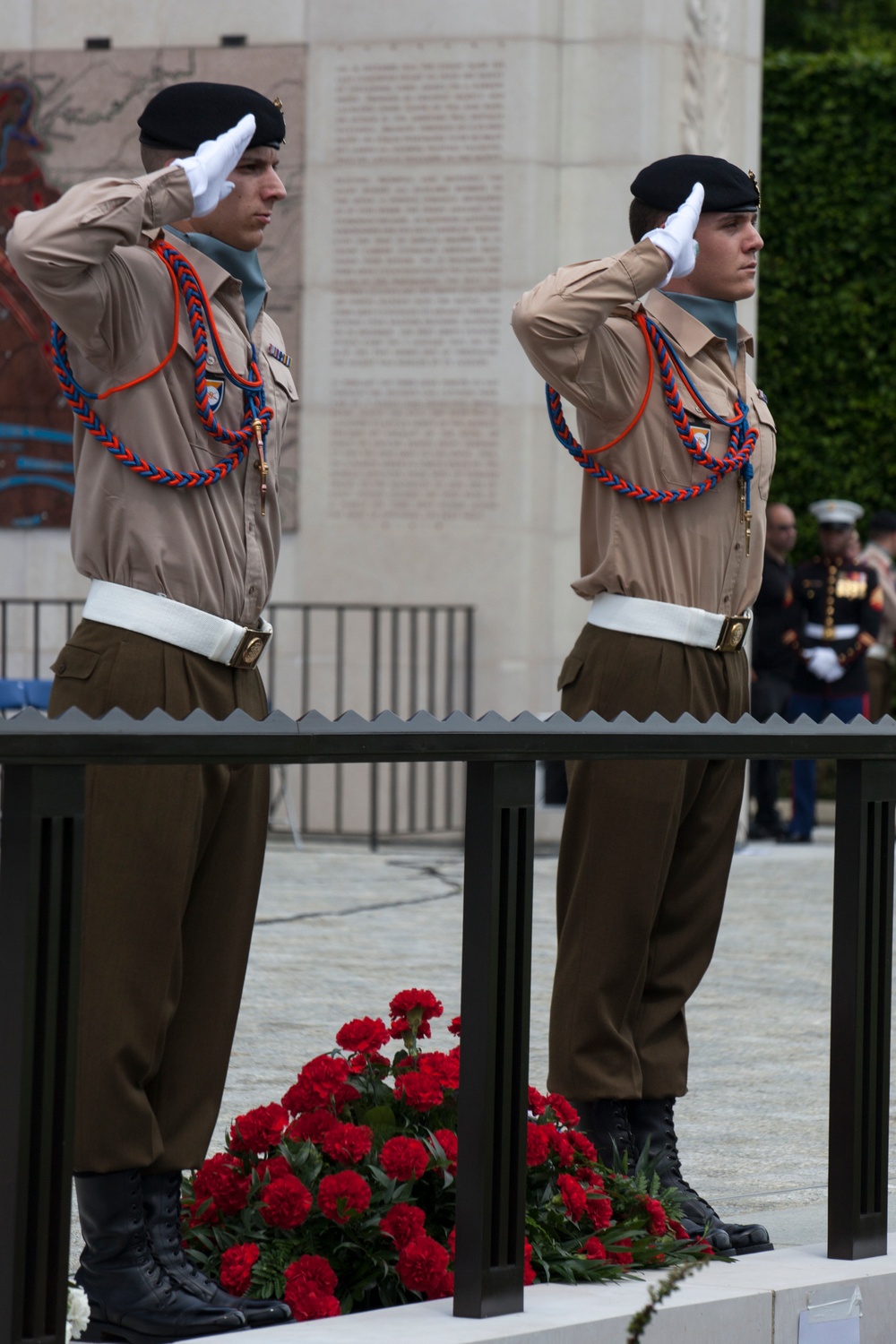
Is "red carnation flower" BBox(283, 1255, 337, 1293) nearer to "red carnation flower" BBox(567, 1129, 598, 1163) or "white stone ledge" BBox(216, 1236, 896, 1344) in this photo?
"white stone ledge" BBox(216, 1236, 896, 1344)

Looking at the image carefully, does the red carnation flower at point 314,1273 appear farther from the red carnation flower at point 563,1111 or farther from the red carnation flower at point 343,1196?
the red carnation flower at point 563,1111

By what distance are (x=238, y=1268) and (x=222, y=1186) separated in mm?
147

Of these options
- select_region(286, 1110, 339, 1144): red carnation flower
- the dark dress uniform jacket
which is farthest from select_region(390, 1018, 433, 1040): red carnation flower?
the dark dress uniform jacket

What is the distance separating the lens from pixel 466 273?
1068 cm

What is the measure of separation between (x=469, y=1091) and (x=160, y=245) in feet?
4.55

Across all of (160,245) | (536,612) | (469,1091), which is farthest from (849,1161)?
(536,612)

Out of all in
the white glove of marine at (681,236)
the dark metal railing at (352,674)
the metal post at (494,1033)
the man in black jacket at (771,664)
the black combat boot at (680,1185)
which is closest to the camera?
the metal post at (494,1033)

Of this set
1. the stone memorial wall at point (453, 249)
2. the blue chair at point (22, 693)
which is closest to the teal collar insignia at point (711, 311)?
the blue chair at point (22, 693)

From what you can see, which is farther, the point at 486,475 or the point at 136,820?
the point at 486,475

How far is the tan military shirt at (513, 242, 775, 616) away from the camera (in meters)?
3.71

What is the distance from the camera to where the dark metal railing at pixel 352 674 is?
1078 centimetres

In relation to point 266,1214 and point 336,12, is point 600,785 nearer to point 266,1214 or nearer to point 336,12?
point 266,1214

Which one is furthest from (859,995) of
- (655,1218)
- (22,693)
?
(22,693)

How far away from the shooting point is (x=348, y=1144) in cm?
326
